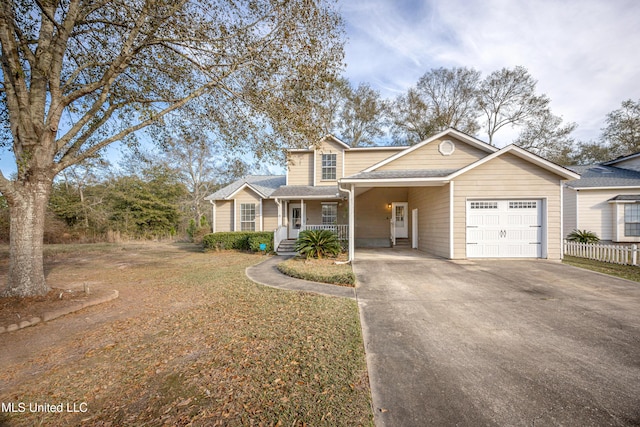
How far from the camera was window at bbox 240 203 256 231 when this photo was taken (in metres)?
15.2

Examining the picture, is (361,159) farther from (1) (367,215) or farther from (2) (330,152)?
(1) (367,215)

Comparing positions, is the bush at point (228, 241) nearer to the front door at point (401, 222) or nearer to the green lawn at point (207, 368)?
the front door at point (401, 222)

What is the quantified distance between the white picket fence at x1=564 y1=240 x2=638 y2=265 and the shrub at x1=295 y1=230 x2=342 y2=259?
31.7 ft

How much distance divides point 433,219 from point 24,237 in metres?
12.4

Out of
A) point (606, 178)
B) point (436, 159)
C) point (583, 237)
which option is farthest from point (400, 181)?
point (606, 178)

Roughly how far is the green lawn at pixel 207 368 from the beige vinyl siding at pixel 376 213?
10.1 m

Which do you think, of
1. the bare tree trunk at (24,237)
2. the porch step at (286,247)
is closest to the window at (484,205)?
the porch step at (286,247)

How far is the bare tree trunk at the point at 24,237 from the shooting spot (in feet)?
16.1

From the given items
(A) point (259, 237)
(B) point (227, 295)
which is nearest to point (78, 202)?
(A) point (259, 237)

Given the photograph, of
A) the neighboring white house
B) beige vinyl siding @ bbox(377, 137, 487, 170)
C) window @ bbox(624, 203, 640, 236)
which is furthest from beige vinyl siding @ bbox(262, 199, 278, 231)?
window @ bbox(624, 203, 640, 236)

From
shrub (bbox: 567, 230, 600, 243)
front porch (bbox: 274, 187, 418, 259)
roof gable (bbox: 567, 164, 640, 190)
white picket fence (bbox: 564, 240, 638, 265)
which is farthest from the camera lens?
front porch (bbox: 274, 187, 418, 259)

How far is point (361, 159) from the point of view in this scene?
15.4 m

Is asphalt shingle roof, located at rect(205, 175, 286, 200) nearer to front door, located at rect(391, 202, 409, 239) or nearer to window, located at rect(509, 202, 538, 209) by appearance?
front door, located at rect(391, 202, 409, 239)

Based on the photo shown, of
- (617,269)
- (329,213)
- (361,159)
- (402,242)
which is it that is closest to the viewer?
(617,269)
